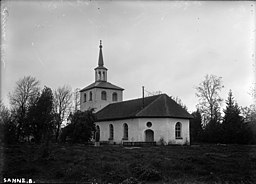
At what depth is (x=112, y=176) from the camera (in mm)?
12094

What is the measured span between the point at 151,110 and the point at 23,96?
15770mm

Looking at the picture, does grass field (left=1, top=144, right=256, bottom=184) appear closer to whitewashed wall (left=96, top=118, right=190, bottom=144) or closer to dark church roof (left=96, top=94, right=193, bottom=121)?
whitewashed wall (left=96, top=118, right=190, bottom=144)

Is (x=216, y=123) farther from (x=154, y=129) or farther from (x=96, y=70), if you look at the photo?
(x=96, y=70)

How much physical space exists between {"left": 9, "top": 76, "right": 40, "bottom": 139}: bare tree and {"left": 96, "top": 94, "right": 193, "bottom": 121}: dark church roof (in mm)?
11563

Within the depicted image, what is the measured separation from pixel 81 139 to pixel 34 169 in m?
22.6

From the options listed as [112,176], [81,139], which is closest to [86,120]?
[81,139]

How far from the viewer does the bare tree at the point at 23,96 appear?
31797 mm

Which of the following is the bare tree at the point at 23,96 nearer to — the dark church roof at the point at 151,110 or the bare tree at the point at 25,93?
the bare tree at the point at 25,93

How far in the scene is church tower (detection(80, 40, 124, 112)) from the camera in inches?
1946

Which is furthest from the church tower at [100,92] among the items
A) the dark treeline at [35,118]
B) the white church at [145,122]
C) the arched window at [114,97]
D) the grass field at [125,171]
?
the grass field at [125,171]

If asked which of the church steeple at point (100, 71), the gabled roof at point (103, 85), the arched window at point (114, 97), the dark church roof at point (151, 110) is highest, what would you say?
the church steeple at point (100, 71)

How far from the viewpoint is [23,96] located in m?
34.4

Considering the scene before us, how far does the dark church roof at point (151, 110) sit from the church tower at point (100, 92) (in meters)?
6.19

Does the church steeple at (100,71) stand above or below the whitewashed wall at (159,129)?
above
